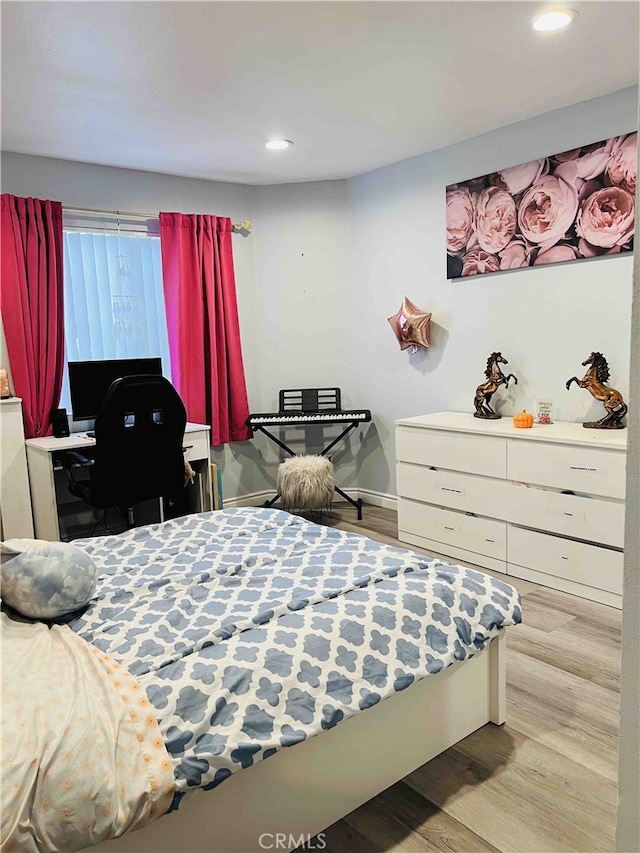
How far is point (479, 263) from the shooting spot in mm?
3916

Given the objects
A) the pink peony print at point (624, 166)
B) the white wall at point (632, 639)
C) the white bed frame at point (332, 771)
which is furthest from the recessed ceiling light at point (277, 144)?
the white wall at point (632, 639)

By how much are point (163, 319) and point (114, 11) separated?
236cm

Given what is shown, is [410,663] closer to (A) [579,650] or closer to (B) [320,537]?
(B) [320,537]

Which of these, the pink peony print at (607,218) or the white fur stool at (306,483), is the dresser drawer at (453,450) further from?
the pink peony print at (607,218)

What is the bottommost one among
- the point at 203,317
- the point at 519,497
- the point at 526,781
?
the point at 526,781

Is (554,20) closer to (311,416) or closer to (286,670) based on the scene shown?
(286,670)

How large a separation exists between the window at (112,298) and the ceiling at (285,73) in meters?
0.54

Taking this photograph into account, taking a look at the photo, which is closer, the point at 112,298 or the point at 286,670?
the point at 286,670

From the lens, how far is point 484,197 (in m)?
3.83

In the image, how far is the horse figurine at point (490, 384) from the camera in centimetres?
377

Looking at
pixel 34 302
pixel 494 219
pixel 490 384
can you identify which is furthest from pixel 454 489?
pixel 34 302

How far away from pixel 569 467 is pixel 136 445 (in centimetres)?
216

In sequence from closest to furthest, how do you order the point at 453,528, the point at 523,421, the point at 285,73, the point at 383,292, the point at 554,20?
the point at 554,20 < the point at 285,73 < the point at 523,421 < the point at 453,528 < the point at 383,292

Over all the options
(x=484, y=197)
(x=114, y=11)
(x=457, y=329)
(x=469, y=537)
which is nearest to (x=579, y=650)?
(x=469, y=537)
